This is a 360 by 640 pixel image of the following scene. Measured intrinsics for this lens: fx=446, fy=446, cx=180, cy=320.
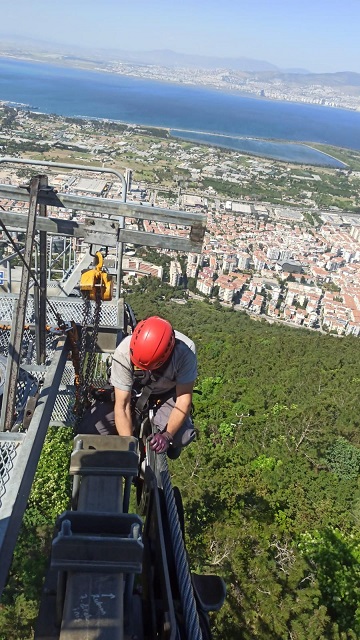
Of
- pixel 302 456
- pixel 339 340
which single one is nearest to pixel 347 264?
pixel 339 340

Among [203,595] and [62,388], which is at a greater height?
[203,595]

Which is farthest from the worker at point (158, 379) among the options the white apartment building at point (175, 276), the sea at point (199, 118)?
the sea at point (199, 118)

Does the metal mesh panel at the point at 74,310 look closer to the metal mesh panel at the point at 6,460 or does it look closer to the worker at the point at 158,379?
→ the worker at the point at 158,379

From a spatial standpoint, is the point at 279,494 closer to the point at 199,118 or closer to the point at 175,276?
the point at 175,276

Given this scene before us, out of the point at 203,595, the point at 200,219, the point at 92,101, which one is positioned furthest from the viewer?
the point at 92,101

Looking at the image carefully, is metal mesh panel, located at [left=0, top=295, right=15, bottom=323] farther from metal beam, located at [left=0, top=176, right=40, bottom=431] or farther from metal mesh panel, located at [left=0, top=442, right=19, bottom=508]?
metal mesh panel, located at [left=0, top=442, right=19, bottom=508]

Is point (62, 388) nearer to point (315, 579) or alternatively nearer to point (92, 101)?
point (315, 579)

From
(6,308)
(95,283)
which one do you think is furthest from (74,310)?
(95,283)
